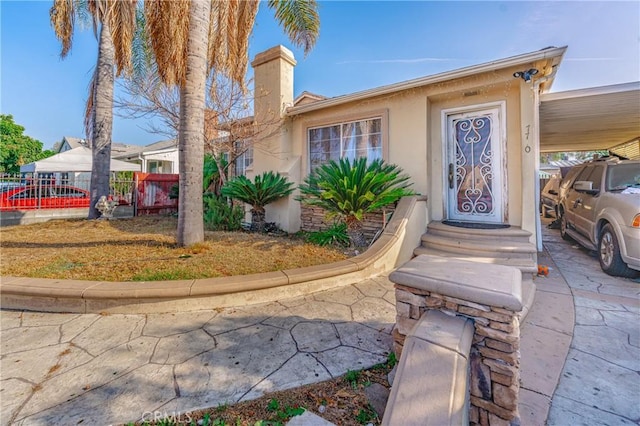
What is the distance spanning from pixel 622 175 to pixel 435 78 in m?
3.70

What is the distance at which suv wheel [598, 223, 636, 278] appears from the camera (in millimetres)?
4039

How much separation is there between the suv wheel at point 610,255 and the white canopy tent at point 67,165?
14.6 m

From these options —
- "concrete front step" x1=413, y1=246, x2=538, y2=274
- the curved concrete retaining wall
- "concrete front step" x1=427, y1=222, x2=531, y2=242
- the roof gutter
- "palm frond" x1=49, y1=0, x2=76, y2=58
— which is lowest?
the curved concrete retaining wall

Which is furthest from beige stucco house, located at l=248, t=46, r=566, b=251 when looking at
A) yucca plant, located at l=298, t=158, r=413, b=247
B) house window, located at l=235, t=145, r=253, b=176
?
house window, located at l=235, t=145, r=253, b=176

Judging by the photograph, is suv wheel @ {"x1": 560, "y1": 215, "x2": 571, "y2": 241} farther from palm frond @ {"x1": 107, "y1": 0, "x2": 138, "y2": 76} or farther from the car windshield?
palm frond @ {"x1": 107, "y1": 0, "x2": 138, "y2": 76}

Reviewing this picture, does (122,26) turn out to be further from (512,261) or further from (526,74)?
(512,261)

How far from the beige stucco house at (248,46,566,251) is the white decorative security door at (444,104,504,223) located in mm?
18

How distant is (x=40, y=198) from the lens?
809 centimetres

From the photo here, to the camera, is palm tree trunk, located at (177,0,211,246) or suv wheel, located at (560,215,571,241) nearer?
palm tree trunk, located at (177,0,211,246)

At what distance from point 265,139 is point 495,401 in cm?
717

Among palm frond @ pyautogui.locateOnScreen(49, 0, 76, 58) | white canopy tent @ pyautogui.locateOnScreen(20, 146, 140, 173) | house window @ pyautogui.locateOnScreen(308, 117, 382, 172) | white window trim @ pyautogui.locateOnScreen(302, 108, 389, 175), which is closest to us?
white window trim @ pyautogui.locateOnScreen(302, 108, 389, 175)

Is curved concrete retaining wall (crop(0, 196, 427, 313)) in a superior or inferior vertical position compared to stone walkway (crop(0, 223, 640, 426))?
superior

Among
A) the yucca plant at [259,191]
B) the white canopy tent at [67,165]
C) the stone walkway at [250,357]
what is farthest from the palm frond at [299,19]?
the white canopy tent at [67,165]

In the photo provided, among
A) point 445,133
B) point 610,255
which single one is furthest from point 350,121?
point 610,255
